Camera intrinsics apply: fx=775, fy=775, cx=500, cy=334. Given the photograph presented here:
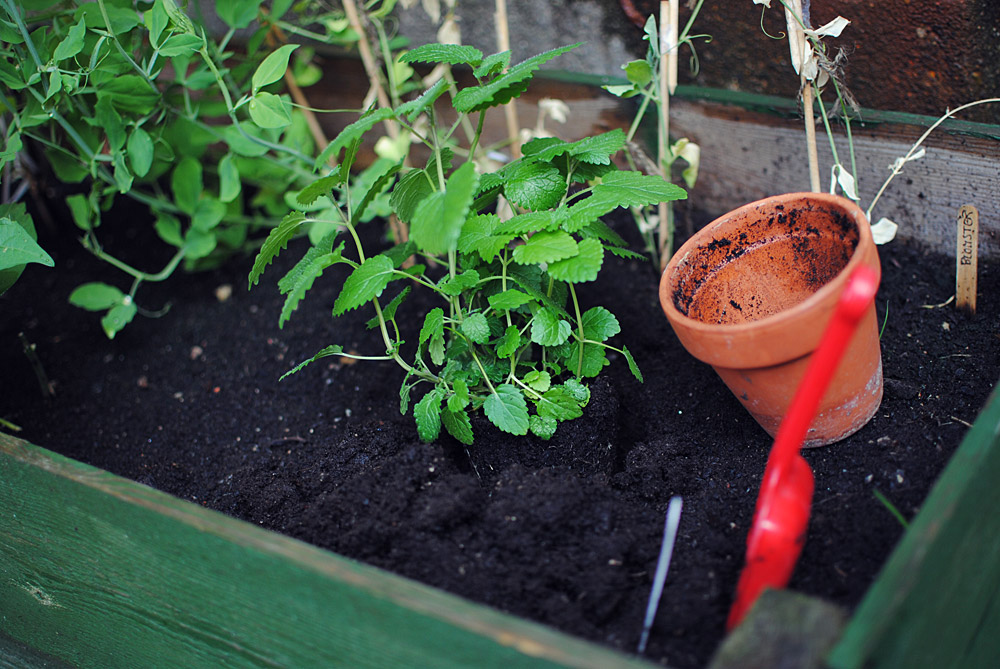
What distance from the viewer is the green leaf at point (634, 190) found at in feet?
3.70

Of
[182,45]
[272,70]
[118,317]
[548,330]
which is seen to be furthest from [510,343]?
[118,317]

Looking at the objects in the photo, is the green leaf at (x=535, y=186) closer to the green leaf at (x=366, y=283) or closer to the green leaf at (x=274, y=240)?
the green leaf at (x=366, y=283)

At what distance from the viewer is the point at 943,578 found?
2.52 ft

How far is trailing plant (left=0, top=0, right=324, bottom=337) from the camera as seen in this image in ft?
4.66

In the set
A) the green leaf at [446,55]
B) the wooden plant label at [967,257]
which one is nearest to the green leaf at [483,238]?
the green leaf at [446,55]

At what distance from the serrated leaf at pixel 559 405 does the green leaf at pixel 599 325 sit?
0.11m

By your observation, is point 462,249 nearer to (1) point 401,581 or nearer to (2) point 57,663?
(1) point 401,581

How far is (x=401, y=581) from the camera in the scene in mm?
810

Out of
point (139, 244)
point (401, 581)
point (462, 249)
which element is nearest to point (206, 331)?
point (139, 244)

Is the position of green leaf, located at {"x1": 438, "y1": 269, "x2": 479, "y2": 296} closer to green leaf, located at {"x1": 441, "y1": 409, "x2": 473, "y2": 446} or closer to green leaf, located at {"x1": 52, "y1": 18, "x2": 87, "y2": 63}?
green leaf, located at {"x1": 441, "y1": 409, "x2": 473, "y2": 446}

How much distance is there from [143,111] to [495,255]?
0.89 metres

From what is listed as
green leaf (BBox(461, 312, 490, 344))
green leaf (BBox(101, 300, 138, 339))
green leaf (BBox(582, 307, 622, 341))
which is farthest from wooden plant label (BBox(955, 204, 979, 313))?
green leaf (BBox(101, 300, 138, 339))

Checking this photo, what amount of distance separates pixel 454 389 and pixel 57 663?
81 centimetres

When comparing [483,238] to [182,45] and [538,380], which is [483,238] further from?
[182,45]
